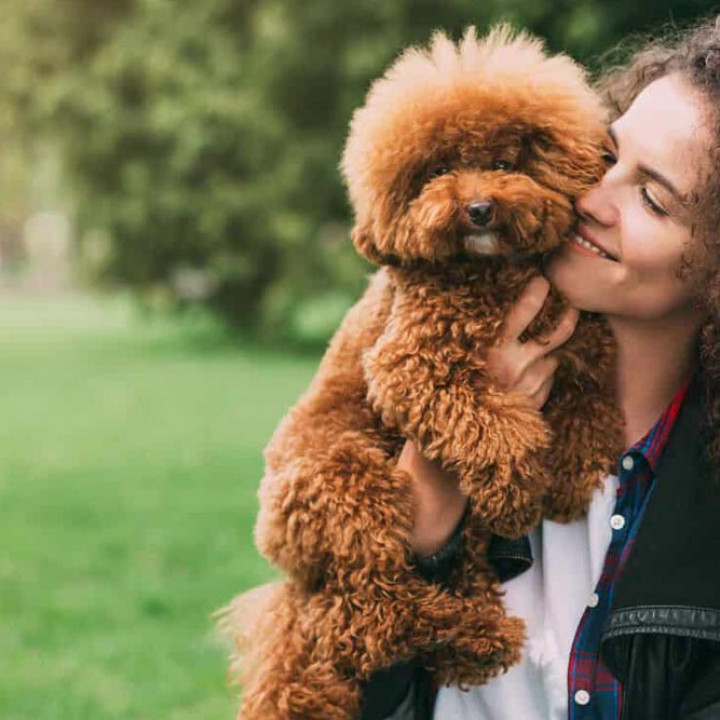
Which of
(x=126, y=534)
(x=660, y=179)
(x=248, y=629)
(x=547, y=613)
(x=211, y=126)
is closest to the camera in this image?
→ (x=660, y=179)

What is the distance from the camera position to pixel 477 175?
2.20 meters

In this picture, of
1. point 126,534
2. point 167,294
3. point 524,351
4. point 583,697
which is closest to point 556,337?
point 524,351

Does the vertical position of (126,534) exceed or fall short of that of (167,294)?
it falls short

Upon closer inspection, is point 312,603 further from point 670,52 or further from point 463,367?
point 670,52

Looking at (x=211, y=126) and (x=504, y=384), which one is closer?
(x=504, y=384)

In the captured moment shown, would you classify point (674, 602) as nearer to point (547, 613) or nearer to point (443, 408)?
point (547, 613)

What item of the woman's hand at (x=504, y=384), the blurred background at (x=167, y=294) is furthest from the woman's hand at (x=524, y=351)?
the blurred background at (x=167, y=294)

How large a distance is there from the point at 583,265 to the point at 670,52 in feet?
1.87

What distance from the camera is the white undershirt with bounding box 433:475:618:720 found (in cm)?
233

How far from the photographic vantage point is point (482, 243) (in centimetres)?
220

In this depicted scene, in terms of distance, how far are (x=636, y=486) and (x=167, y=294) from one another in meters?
18.4

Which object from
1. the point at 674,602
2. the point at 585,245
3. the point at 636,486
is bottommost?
the point at 674,602

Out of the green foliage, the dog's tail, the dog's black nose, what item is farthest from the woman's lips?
the green foliage

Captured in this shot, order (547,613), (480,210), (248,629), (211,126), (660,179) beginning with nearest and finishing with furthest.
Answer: (480,210), (660,179), (547,613), (248,629), (211,126)
